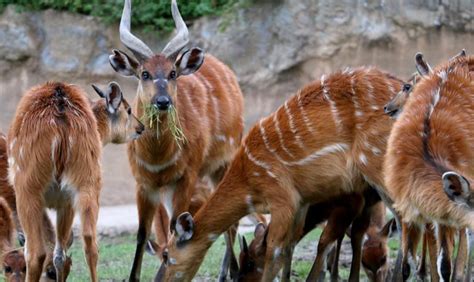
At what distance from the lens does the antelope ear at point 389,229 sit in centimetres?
887

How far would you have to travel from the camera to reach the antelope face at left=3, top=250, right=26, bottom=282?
8.06 m

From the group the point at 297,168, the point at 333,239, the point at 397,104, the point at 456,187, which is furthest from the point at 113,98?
the point at 456,187

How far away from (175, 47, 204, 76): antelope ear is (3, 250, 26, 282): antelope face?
193 centimetres

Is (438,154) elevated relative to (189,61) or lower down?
elevated

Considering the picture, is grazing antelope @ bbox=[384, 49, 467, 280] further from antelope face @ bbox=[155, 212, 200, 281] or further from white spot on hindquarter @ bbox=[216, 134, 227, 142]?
white spot on hindquarter @ bbox=[216, 134, 227, 142]

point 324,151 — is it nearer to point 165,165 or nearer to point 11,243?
point 165,165

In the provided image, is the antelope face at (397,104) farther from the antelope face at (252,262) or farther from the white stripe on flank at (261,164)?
the antelope face at (252,262)


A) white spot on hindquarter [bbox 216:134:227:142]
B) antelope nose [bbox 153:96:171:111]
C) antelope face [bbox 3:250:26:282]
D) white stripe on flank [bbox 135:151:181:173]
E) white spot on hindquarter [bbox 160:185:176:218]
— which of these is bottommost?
antelope face [bbox 3:250:26:282]

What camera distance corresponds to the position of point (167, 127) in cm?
860

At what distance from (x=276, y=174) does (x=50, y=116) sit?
1631mm

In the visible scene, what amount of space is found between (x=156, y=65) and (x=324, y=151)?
1.57 meters

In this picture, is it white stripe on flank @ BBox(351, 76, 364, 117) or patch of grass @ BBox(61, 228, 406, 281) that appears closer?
white stripe on flank @ BBox(351, 76, 364, 117)

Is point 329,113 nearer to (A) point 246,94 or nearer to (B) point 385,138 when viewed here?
(B) point 385,138

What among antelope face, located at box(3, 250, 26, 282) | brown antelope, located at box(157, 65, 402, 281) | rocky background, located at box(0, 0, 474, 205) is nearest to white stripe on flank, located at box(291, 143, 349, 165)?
brown antelope, located at box(157, 65, 402, 281)
